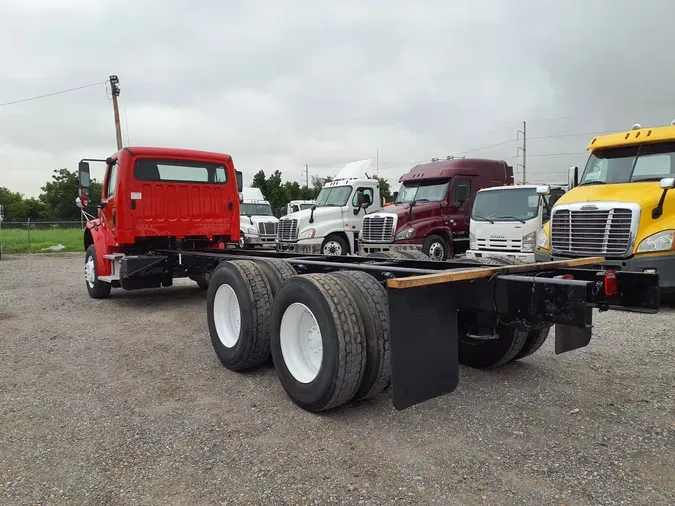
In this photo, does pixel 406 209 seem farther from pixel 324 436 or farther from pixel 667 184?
pixel 324 436

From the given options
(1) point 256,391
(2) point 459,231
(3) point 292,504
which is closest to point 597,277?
(3) point 292,504

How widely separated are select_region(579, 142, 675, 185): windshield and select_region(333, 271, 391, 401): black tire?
6374mm

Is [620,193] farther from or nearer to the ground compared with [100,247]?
farther from the ground

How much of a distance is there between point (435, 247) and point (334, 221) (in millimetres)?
3168

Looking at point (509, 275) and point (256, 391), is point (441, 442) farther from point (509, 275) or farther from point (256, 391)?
point (256, 391)

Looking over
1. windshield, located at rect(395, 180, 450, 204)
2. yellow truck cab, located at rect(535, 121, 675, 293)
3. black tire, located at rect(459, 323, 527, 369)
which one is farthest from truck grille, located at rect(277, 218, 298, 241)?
black tire, located at rect(459, 323, 527, 369)

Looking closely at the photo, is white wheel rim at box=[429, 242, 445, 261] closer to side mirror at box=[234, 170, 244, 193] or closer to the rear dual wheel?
side mirror at box=[234, 170, 244, 193]

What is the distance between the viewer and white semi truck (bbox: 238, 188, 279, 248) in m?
18.3

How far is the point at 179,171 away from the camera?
8586 millimetres

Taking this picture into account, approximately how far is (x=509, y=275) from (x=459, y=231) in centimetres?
1001


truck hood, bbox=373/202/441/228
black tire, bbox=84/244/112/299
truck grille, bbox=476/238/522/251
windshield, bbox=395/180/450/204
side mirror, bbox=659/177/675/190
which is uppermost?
windshield, bbox=395/180/450/204

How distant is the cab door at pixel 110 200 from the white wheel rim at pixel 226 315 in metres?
3.95

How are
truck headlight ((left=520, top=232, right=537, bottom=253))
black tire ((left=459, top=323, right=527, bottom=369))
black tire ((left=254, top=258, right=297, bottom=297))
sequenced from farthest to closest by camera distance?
truck headlight ((left=520, top=232, right=537, bottom=253))
black tire ((left=254, top=258, right=297, bottom=297))
black tire ((left=459, top=323, right=527, bottom=369))

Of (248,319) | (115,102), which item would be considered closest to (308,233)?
(248,319)
